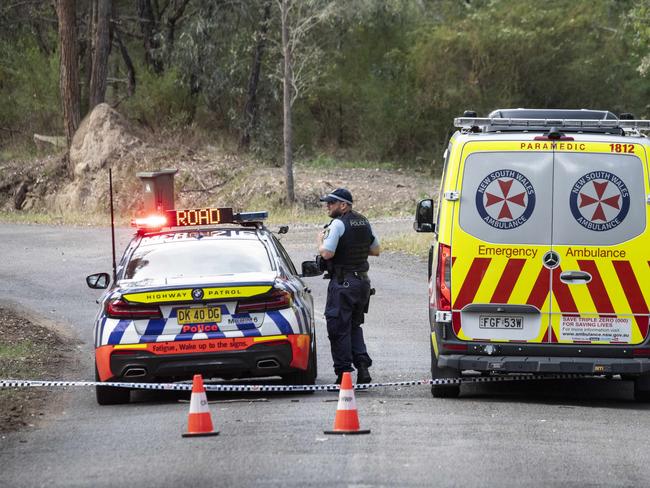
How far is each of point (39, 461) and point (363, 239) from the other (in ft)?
13.6

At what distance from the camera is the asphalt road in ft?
25.3

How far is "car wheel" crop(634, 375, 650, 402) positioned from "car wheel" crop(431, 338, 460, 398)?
4.66ft

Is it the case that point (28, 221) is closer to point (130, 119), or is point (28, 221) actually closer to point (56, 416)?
point (130, 119)

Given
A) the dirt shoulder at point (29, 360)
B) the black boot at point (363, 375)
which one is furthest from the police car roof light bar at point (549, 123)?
the dirt shoulder at point (29, 360)

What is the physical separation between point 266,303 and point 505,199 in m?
2.04

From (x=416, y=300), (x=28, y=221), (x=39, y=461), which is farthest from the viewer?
(x=28, y=221)

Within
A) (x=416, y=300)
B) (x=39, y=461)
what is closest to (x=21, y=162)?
(x=416, y=300)

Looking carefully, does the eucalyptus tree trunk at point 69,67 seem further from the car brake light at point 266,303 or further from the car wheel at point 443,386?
the car wheel at point 443,386

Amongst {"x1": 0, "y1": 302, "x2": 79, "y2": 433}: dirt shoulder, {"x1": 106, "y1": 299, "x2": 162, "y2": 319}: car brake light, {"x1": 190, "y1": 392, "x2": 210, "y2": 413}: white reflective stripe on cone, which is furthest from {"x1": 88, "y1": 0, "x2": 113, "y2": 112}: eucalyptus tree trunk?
{"x1": 190, "y1": 392, "x2": 210, "y2": 413}: white reflective stripe on cone

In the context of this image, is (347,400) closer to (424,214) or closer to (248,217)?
(424,214)

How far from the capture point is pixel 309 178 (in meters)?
39.9

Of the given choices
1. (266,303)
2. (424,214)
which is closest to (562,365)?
(424,214)

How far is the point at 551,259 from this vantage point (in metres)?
10.5

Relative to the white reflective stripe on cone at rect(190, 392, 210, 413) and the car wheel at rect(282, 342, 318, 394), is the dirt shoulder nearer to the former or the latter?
the white reflective stripe on cone at rect(190, 392, 210, 413)
